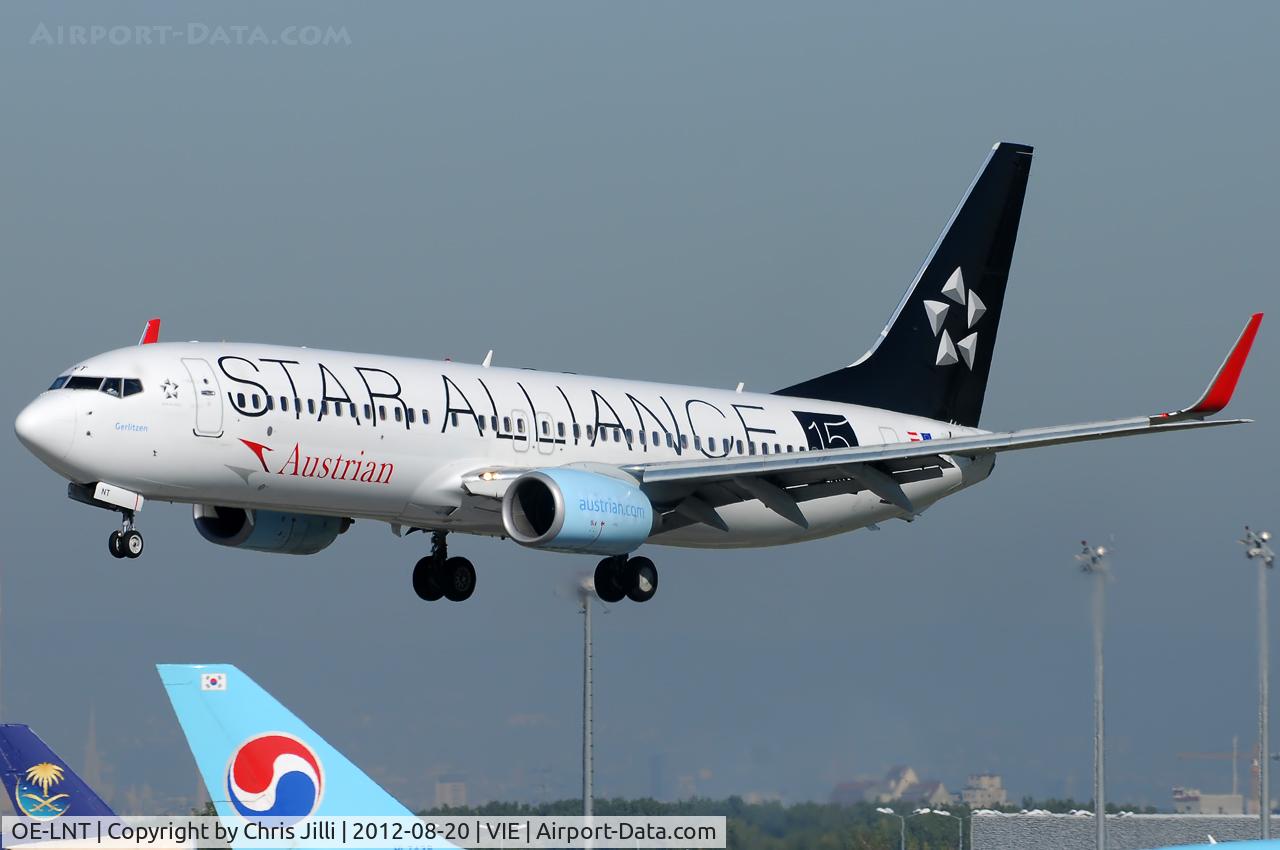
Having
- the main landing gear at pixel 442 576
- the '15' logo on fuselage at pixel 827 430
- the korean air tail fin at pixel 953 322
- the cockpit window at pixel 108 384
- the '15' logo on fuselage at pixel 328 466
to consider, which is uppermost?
the korean air tail fin at pixel 953 322

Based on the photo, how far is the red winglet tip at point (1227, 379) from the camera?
133 feet

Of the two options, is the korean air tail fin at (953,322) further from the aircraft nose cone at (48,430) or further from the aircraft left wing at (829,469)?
the aircraft nose cone at (48,430)

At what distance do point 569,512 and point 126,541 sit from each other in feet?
26.5

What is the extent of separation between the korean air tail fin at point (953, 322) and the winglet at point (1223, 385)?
1202 centimetres

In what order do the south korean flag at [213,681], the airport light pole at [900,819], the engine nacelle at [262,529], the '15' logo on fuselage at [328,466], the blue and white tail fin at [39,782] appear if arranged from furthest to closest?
the engine nacelle at [262,529] → the airport light pole at [900,819] → the '15' logo on fuselage at [328,466] → the blue and white tail fin at [39,782] → the south korean flag at [213,681]

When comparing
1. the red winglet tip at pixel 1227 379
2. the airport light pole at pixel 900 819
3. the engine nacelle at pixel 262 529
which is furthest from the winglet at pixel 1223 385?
the engine nacelle at pixel 262 529

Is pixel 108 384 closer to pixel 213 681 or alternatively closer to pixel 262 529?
pixel 262 529

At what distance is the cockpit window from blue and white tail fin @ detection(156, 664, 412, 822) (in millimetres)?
14708

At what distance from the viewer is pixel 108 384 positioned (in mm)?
37969

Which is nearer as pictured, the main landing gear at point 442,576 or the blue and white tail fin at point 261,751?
the blue and white tail fin at point 261,751

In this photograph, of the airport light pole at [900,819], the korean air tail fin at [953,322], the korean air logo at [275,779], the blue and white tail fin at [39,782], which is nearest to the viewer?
the korean air logo at [275,779]

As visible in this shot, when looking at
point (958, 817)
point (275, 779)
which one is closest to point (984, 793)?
point (958, 817)

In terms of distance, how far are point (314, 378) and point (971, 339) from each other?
2047cm

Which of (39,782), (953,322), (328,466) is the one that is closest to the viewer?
(39,782)
